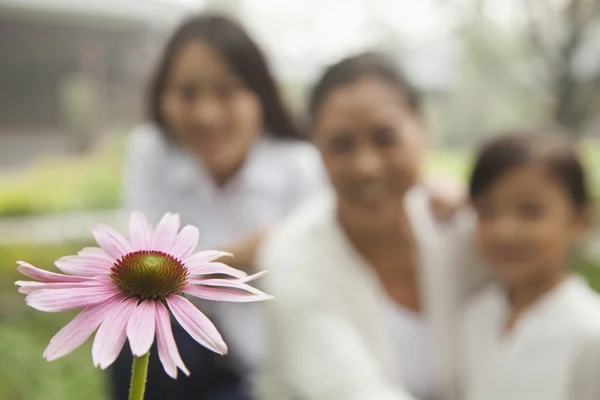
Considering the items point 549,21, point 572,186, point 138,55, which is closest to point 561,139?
point 572,186

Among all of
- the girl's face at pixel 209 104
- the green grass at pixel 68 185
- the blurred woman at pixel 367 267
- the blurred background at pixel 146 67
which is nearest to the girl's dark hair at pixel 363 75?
the blurred woman at pixel 367 267

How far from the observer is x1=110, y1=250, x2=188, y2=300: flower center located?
0.17m

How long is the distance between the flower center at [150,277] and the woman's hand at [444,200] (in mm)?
740

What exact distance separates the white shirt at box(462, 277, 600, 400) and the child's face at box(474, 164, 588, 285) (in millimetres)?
33

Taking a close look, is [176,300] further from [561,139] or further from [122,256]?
[561,139]

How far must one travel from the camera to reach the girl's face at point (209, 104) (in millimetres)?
890

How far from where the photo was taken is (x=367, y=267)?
2.73 feet

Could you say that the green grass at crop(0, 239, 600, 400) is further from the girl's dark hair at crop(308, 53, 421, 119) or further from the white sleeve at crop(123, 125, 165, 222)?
the girl's dark hair at crop(308, 53, 421, 119)

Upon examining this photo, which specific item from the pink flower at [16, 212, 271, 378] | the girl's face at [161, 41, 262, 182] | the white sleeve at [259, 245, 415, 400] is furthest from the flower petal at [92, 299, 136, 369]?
the girl's face at [161, 41, 262, 182]

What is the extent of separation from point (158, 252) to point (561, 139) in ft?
2.39

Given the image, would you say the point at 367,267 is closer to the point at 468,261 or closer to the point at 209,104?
the point at 468,261

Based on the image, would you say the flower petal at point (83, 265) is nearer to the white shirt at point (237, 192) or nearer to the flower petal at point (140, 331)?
the flower petal at point (140, 331)

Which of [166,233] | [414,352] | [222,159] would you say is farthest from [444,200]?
[166,233]

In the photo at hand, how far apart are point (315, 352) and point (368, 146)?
0.22 metres
